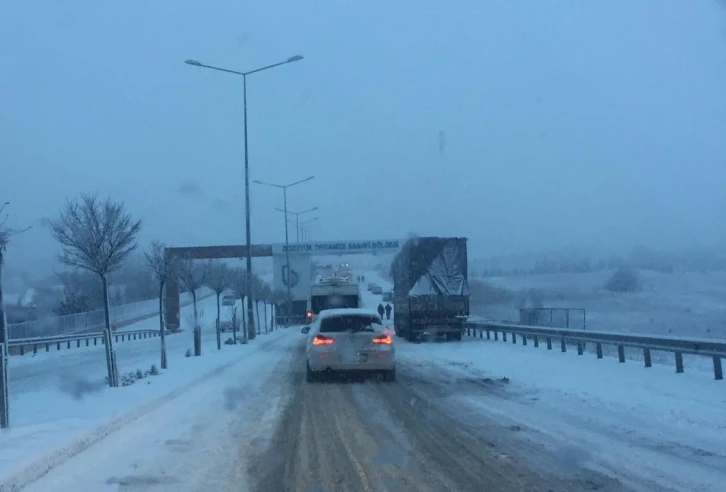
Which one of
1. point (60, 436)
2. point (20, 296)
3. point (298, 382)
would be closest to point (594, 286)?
point (20, 296)

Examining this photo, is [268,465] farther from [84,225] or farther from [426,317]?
[426,317]

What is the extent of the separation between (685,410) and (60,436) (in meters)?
9.06

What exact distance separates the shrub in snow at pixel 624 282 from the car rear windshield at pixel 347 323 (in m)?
53.6

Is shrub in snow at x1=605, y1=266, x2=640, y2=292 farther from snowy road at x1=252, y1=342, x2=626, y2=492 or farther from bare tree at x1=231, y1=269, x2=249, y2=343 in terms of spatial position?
snowy road at x1=252, y1=342, x2=626, y2=492

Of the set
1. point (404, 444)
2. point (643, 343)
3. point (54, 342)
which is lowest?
point (54, 342)

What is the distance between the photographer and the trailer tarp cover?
38.4 metres

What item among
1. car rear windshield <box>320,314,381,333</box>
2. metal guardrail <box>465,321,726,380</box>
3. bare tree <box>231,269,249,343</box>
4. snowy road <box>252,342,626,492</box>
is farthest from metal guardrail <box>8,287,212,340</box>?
snowy road <box>252,342,626,492</box>

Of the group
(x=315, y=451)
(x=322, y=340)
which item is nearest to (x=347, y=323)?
(x=322, y=340)

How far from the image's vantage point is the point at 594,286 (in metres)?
78.2

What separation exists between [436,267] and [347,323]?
62.3 ft

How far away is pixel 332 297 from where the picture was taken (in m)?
45.7

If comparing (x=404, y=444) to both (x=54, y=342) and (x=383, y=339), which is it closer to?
(x=383, y=339)

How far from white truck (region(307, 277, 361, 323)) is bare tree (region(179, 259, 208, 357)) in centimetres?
1100

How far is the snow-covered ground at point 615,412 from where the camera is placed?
9703mm
